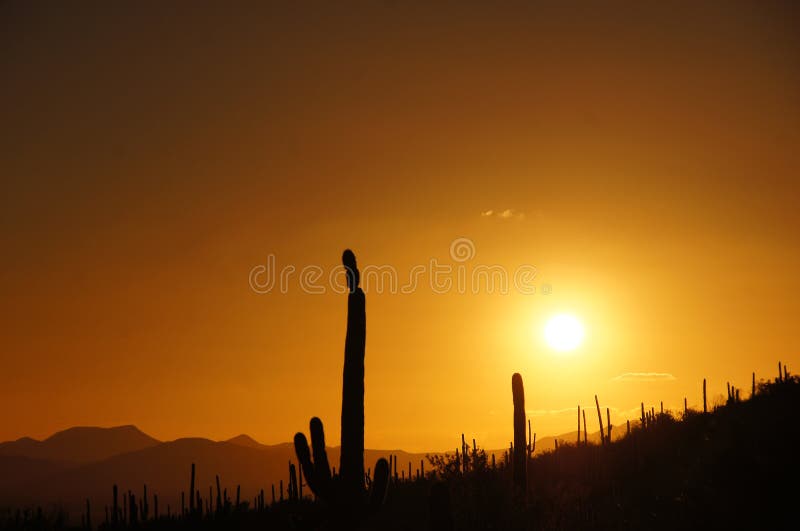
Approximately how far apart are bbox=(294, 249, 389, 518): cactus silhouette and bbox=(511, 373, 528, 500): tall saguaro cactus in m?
10.7

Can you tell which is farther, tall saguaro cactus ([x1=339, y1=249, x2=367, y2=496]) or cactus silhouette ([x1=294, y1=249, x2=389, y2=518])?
tall saguaro cactus ([x1=339, y1=249, x2=367, y2=496])

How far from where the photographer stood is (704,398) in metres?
39.8

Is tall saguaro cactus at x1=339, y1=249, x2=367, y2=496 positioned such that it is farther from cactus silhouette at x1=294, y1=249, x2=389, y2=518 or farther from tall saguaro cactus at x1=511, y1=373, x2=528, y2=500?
tall saguaro cactus at x1=511, y1=373, x2=528, y2=500

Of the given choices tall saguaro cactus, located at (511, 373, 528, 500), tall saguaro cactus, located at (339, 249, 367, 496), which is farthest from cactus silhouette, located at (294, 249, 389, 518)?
tall saguaro cactus, located at (511, 373, 528, 500)

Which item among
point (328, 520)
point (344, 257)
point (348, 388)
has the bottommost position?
point (328, 520)

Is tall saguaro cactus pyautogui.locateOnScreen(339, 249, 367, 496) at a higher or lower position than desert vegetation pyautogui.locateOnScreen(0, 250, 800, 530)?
higher

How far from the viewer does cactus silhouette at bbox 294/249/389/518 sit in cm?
1750

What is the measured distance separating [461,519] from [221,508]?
1101 cm

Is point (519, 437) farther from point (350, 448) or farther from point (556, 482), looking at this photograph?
point (350, 448)

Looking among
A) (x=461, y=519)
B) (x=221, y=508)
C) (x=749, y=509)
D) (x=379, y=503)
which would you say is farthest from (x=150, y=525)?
(x=749, y=509)

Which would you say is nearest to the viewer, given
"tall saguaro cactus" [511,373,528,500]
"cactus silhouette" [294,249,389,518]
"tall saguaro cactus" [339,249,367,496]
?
"cactus silhouette" [294,249,389,518]

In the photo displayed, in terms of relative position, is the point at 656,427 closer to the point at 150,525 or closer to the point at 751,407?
the point at 751,407

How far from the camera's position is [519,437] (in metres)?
32.0

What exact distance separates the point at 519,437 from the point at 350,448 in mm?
14917
